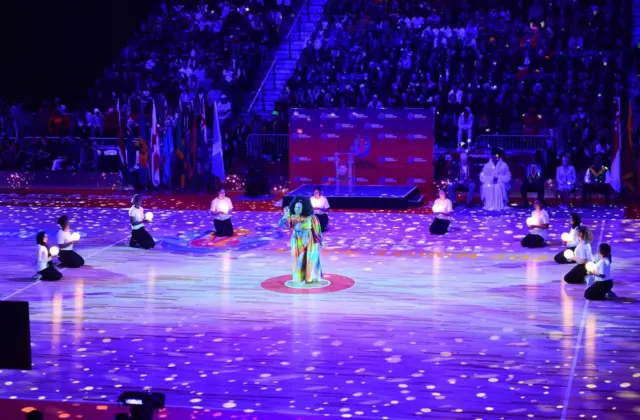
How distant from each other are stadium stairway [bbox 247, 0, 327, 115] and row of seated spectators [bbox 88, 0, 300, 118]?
345 millimetres

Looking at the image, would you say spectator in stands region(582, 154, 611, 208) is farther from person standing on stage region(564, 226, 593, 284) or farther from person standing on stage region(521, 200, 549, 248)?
person standing on stage region(564, 226, 593, 284)

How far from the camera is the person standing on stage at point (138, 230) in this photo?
18.2 metres

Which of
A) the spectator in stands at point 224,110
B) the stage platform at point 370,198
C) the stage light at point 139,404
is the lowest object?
the stage light at point 139,404

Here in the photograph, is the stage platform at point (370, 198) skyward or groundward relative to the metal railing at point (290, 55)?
groundward

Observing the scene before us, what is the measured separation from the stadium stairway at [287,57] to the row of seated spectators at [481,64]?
1.39m

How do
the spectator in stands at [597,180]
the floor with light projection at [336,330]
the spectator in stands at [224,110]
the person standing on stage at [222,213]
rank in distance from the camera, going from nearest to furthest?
the floor with light projection at [336,330]
the person standing on stage at [222,213]
the spectator in stands at [597,180]
the spectator in stands at [224,110]

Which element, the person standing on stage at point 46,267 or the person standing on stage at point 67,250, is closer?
the person standing on stage at point 46,267

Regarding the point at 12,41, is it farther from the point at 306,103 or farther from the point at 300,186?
the point at 300,186

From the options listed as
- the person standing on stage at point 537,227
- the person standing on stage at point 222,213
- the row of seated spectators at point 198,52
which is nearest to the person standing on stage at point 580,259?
the person standing on stage at point 537,227

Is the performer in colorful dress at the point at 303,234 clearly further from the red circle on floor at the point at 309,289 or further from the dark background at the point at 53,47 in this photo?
the dark background at the point at 53,47

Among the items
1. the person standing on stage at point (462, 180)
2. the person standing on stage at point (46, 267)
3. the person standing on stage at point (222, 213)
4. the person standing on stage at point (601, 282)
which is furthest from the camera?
the person standing on stage at point (462, 180)

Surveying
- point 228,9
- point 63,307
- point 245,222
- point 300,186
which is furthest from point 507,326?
point 228,9

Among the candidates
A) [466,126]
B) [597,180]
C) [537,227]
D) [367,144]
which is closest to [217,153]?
[367,144]

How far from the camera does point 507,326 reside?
42.2 feet
